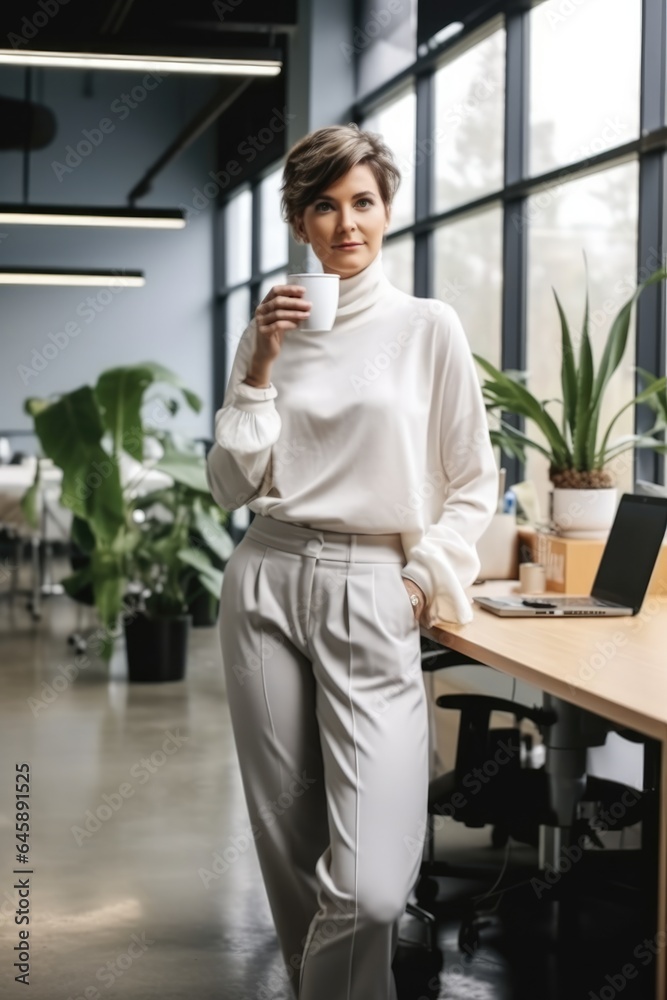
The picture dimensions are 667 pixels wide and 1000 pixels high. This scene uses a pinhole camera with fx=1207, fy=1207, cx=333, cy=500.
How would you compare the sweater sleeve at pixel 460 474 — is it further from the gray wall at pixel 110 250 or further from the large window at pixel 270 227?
the gray wall at pixel 110 250

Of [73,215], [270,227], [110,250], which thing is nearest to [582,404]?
[73,215]

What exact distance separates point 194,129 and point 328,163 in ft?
25.5

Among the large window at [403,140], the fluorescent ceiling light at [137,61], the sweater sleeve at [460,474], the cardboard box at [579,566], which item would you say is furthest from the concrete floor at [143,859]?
the large window at [403,140]

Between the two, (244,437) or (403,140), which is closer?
(244,437)

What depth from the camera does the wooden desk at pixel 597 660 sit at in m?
1.48

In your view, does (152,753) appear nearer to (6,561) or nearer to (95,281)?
(95,281)

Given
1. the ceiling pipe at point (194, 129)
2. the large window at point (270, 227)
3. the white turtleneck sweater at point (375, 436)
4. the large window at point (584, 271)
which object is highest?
the ceiling pipe at point (194, 129)

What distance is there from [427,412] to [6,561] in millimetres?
8669

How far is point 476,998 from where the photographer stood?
252cm

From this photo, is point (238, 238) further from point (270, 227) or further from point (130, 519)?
point (130, 519)

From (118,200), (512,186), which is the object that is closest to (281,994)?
(512,186)
